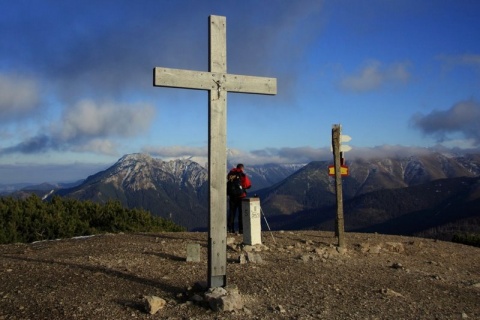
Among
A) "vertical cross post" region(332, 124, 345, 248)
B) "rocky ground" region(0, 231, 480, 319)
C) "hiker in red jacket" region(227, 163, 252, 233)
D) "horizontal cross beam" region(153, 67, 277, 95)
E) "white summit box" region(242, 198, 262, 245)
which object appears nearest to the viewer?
"rocky ground" region(0, 231, 480, 319)

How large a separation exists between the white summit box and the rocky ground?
418 mm

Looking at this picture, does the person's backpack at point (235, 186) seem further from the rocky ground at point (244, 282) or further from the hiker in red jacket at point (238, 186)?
the rocky ground at point (244, 282)

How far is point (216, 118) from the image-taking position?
7.36m

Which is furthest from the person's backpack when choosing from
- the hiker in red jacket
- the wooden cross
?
the wooden cross

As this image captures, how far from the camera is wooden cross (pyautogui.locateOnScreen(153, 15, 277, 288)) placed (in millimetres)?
7293

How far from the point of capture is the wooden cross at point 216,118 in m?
7.29

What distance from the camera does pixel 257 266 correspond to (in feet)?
32.0

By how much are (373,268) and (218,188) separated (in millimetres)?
5243

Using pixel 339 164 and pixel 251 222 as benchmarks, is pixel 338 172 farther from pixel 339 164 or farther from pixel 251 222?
pixel 251 222

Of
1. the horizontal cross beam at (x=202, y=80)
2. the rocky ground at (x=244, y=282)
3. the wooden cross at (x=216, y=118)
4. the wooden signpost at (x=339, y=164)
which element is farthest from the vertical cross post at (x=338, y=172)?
the wooden cross at (x=216, y=118)

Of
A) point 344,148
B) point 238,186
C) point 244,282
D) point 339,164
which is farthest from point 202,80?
point 238,186

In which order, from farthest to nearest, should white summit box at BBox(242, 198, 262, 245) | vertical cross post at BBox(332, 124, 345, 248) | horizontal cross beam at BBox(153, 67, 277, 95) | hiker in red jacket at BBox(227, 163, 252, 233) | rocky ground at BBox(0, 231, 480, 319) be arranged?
hiker in red jacket at BBox(227, 163, 252, 233), vertical cross post at BBox(332, 124, 345, 248), white summit box at BBox(242, 198, 262, 245), horizontal cross beam at BBox(153, 67, 277, 95), rocky ground at BBox(0, 231, 480, 319)

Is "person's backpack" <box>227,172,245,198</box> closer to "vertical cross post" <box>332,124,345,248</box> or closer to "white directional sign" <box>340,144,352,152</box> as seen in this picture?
"vertical cross post" <box>332,124,345,248</box>

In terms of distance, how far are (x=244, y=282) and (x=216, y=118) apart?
3.15 metres
